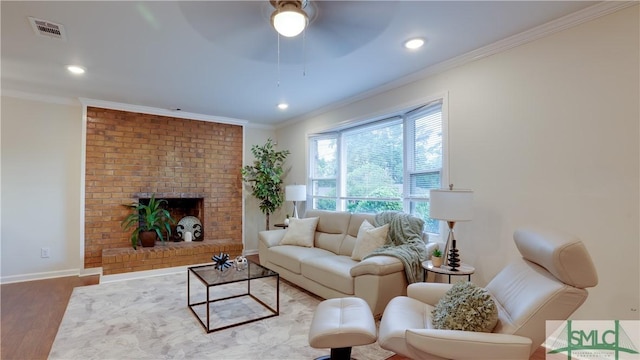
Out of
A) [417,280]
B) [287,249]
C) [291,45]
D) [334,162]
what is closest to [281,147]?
[334,162]

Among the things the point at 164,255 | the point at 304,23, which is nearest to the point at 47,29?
the point at 304,23

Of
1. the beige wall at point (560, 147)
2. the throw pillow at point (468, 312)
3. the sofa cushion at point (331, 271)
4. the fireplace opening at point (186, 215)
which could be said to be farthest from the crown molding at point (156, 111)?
the throw pillow at point (468, 312)

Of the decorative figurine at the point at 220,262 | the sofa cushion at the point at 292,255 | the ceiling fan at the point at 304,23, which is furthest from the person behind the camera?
the sofa cushion at the point at 292,255

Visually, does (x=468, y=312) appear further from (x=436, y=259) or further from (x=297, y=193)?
(x=297, y=193)

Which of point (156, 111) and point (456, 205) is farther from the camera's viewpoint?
point (156, 111)

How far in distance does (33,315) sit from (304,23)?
12.0 feet

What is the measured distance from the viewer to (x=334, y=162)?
4945mm

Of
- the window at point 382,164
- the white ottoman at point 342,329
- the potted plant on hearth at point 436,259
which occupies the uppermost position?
the window at point 382,164

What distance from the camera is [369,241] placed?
3.30m

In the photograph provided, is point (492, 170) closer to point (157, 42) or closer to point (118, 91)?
point (157, 42)

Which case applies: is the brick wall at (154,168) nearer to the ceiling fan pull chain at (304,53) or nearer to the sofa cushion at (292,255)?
the sofa cushion at (292,255)

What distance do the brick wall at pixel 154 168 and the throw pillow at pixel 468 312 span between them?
4.05m

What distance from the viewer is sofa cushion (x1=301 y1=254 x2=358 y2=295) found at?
294 cm

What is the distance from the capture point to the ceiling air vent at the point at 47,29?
2344 millimetres
